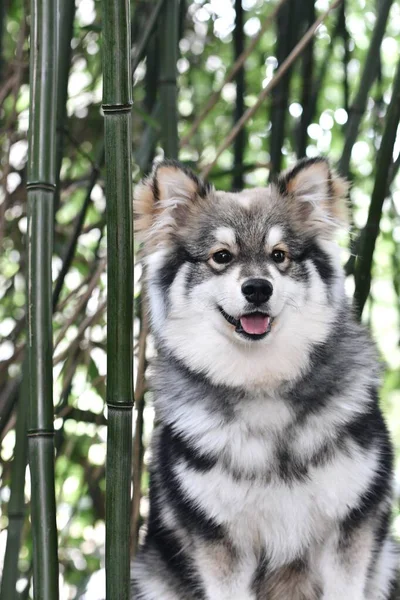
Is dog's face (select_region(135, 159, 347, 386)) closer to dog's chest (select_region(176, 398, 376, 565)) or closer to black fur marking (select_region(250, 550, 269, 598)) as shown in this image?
dog's chest (select_region(176, 398, 376, 565))

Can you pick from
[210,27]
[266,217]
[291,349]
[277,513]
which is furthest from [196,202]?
[210,27]

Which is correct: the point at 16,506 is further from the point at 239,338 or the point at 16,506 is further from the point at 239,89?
the point at 239,89

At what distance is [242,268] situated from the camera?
1.85 meters

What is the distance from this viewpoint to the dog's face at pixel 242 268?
72.8 inches

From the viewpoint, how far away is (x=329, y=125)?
3.79m

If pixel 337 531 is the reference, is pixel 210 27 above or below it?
above

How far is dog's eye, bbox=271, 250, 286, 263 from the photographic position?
1899 mm

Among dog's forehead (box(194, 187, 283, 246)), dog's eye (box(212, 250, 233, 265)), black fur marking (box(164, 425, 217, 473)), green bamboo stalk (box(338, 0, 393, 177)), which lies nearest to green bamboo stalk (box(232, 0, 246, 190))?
green bamboo stalk (box(338, 0, 393, 177))

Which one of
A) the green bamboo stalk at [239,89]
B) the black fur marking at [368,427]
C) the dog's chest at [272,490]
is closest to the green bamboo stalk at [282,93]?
the green bamboo stalk at [239,89]

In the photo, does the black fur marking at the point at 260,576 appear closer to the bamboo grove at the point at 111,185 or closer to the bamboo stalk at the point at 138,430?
the bamboo grove at the point at 111,185

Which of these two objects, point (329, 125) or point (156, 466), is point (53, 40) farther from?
point (329, 125)

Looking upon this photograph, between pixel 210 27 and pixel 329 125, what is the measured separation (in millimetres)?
627

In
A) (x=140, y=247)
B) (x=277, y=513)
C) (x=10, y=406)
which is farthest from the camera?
(x=10, y=406)

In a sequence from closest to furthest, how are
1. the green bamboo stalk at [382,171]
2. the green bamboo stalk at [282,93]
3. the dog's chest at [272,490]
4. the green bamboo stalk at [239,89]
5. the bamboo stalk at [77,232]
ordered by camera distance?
the dog's chest at [272,490] → the green bamboo stalk at [382,171] → the bamboo stalk at [77,232] → the green bamboo stalk at [282,93] → the green bamboo stalk at [239,89]
